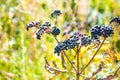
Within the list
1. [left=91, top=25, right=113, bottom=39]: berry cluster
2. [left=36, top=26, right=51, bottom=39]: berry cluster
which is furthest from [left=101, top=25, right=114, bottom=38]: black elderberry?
[left=36, top=26, right=51, bottom=39]: berry cluster

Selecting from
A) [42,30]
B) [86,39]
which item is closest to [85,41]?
[86,39]

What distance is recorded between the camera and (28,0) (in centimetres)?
269

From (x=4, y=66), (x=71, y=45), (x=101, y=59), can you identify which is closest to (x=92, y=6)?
(x=4, y=66)

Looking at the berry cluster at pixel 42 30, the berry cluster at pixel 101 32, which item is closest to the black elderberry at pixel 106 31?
the berry cluster at pixel 101 32

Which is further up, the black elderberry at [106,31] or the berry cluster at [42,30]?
the berry cluster at [42,30]

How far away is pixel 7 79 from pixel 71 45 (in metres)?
1.71

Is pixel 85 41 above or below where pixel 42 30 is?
below

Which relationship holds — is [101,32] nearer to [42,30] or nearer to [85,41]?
[85,41]

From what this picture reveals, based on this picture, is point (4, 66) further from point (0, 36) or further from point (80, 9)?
point (80, 9)

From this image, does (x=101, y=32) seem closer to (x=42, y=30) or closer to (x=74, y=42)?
(x=74, y=42)

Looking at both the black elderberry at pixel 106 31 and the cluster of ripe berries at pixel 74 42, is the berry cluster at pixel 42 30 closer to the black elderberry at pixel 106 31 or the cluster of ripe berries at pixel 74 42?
the cluster of ripe berries at pixel 74 42

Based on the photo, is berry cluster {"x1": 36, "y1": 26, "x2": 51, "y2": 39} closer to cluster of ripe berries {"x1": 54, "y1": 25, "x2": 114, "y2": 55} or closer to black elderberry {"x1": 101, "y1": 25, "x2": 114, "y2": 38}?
cluster of ripe berries {"x1": 54, "y1": 25, "x2": 114, "y2": 55}

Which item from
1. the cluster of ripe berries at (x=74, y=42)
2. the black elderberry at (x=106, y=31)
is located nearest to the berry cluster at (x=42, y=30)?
the cluster of ripe berries at (x=74, y=42)

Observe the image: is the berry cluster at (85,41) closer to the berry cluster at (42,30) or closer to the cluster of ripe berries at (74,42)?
the cluster of ripe berries at (74,42)
